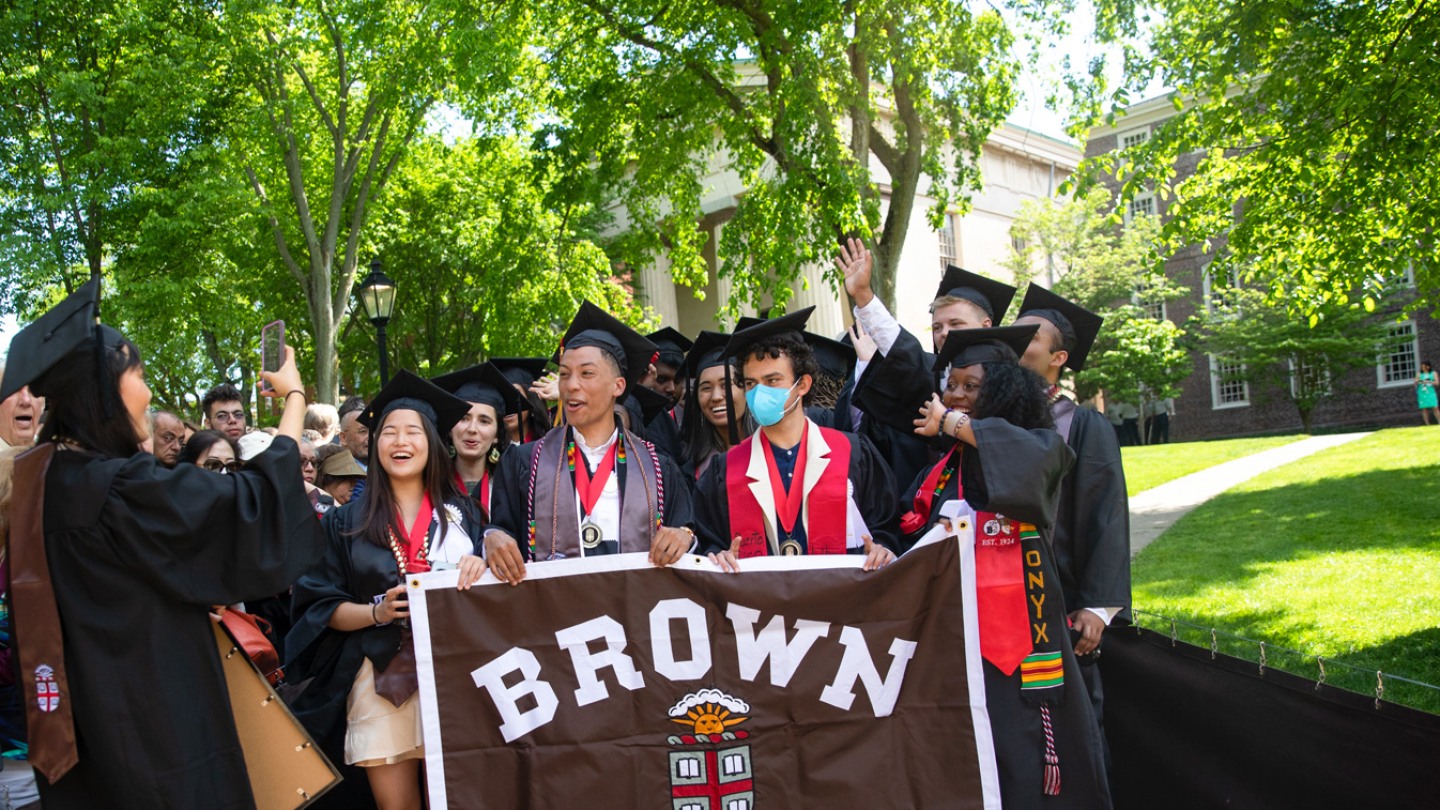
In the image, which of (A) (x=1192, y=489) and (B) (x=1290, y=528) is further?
(A) (x=1192, y=489)

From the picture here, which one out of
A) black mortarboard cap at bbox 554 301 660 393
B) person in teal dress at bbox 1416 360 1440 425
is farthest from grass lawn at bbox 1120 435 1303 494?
black mortarboard cap at bbox 554 301 660 393

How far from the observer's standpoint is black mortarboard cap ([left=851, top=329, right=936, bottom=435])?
470 centimetres

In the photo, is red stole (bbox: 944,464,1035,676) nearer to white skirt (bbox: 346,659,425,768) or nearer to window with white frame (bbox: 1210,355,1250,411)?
white skirt (bbox: 346,659,425,768)

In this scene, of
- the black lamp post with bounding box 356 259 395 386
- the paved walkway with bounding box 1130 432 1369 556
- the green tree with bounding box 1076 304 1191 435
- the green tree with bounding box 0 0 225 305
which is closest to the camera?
the paved walkway with bounding box 1130 432 1369 556

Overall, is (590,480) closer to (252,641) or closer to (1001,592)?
(252,641)

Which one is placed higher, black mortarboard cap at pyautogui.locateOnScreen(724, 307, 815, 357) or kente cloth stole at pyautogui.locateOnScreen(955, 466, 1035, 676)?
black mortarboard cap at pyautogui.locateOnScreen(724, 307, 815, 357)

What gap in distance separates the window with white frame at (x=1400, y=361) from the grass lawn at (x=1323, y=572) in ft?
65.6

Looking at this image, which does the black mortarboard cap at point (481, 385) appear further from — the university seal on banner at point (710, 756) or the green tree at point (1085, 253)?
the green tree at point (1085, 253)

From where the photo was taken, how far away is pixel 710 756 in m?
3.89

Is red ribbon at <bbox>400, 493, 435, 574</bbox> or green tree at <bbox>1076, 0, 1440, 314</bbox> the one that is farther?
green tree at <bbox>1076, 0, 1440, 314</bbox>

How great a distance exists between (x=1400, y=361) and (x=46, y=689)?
125 feet

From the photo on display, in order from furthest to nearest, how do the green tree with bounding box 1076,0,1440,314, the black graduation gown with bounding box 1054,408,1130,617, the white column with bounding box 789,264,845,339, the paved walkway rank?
the white column with bounding box 789,264,845,339 → the paved walkway → the green tree with bounding box 1076,0,1440,314 → the black graduation gown with bounding box 1054,408,1130,617

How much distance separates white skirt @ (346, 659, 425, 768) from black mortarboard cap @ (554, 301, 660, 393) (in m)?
1.51

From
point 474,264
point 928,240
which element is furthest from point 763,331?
point 928,240
